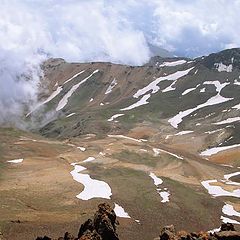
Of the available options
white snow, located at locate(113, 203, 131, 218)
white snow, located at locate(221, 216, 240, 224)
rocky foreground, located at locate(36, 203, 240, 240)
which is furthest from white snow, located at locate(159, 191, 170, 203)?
rocky foreground, located at locate(36, 203, 240, 240)

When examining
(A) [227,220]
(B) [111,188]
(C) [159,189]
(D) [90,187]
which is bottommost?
(C) [159,189]

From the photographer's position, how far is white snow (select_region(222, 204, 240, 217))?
8553cm

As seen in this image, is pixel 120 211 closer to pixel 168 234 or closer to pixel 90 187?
pixel 90 187

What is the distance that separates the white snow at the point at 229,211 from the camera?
8553 cm

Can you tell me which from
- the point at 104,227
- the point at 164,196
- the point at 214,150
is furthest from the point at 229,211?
the point at 214,150

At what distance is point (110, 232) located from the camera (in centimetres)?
4784

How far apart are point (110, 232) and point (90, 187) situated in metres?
46.5

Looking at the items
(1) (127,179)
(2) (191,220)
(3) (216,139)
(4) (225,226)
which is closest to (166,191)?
(1) (127,179)

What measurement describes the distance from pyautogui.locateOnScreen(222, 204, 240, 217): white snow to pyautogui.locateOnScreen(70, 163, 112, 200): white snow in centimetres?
1891

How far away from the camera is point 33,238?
2293 inches

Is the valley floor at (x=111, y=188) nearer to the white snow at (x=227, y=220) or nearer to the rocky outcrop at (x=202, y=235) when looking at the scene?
the white snow at (x=227, y=220)

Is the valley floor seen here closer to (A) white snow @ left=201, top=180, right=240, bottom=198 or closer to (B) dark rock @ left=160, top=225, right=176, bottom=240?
(A) white snow @ left=201, top=180, right=240, bottom=198

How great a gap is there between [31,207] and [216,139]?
410ft

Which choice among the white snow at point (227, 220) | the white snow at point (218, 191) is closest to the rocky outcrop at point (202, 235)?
the white snow at point (227, 220)
